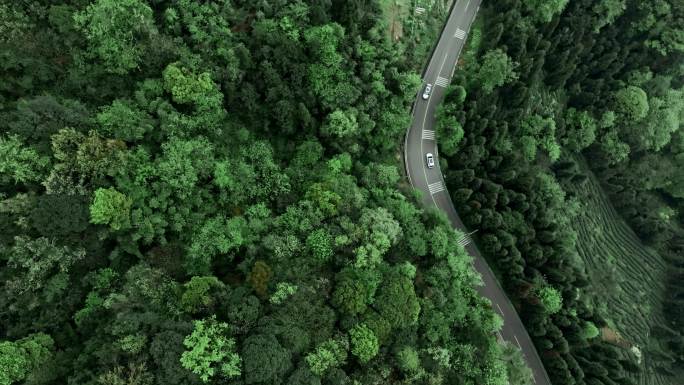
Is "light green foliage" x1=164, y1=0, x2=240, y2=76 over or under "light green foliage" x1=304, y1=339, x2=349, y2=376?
over

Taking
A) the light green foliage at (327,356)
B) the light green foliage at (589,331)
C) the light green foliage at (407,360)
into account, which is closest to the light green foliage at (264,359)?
the light green foliage at (327,356)

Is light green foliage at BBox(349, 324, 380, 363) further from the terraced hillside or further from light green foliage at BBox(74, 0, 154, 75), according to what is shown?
the terraced hillside

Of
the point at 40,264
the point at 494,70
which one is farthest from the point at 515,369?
the point at 40,264

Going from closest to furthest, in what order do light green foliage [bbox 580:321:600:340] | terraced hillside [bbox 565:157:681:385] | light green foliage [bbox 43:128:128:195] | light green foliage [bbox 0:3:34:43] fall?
1. light green foliage [bbox 43:128:128:195]
2. light green foliage [bbox 0:3:34:43]
3. light green foliage [bbox 580:321:600:340]
4. terraced hillside [bbox 565:157:681:385]

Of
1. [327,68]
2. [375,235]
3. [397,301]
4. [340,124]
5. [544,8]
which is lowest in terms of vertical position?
[397,301]

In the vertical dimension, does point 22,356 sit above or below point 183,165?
below

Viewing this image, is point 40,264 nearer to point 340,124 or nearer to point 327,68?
point 340,124

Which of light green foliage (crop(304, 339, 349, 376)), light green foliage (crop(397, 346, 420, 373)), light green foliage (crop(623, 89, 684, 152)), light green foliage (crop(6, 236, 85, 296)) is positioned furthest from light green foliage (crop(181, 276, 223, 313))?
light green foliage (crop(623, 89, 684, 152))
